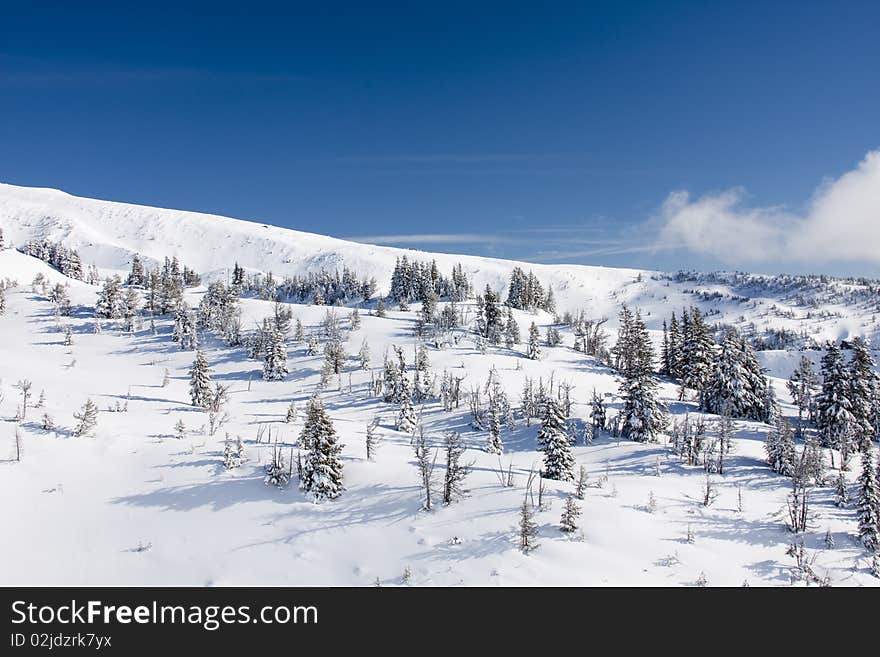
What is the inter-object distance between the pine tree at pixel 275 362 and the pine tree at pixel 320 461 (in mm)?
55548

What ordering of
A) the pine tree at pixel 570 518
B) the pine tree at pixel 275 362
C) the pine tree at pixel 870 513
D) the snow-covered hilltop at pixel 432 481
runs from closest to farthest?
the snow-covered hilltop at pixel 432 481 → the pine tree at pixel 570 518 → the pine tree at pixel 870 513 → the pine tree at pixel 275 362

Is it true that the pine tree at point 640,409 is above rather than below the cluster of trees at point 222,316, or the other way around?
below

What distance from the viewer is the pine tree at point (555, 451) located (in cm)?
3341

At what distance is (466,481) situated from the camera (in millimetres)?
27484

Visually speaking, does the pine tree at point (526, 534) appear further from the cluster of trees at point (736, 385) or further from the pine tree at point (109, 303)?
the pine tree at point (109, 303)

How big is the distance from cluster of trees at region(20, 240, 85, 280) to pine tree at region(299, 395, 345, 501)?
609ft

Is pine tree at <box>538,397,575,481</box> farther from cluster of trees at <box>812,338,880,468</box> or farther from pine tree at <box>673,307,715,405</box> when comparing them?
pine tree at <box>673,307,715,405</box>

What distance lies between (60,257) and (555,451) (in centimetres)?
20557

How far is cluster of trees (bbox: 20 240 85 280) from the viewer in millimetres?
164275

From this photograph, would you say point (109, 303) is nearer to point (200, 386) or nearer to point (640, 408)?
point (200, 386)

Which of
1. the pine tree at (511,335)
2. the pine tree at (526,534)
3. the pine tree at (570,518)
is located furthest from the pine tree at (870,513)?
the pine tree at (511,335)

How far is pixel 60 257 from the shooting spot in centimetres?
16938

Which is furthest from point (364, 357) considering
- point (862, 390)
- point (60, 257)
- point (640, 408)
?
point (60, 257)
